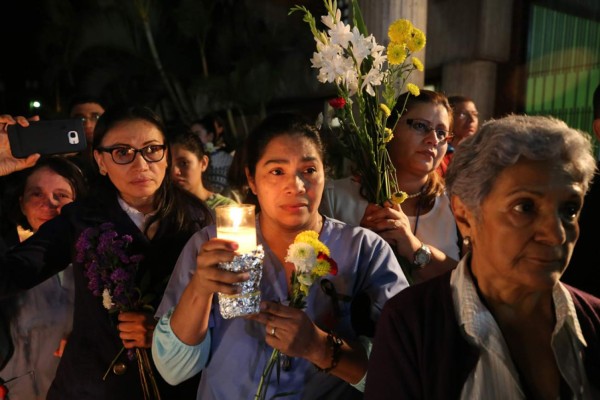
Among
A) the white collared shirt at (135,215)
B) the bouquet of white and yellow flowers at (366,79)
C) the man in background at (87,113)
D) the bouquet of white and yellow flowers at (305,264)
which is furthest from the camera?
the man in background at (87,113)

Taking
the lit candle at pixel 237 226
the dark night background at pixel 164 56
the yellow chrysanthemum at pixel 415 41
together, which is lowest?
the lit candle at pixel 237 226

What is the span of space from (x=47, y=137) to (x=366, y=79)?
5.42 feet

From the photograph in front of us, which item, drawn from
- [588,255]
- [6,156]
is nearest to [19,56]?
[6,156]

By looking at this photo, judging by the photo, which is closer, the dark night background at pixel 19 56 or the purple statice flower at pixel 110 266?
the purple statice flower at pixel 110 266

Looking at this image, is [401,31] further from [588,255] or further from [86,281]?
[86,281]

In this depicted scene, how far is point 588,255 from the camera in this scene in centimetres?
230

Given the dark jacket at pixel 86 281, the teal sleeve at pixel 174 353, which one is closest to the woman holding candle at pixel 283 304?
the teal sleeve at pixel 174 353

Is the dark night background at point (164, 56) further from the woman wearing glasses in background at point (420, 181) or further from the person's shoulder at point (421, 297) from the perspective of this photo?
the person's shoulder at point (421, 297)

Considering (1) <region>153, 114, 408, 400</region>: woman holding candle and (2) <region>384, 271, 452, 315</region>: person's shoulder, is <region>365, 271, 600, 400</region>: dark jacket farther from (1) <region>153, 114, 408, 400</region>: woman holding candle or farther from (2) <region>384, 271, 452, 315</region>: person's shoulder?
(1) <region>153, 114, 408, 400</region>: woman holding candle

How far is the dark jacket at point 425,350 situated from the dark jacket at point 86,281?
1174 mm

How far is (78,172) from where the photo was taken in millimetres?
3232

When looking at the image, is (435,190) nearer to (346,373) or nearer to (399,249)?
(399,249)

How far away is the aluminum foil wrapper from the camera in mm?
1597

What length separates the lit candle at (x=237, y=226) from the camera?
161 centimetres
